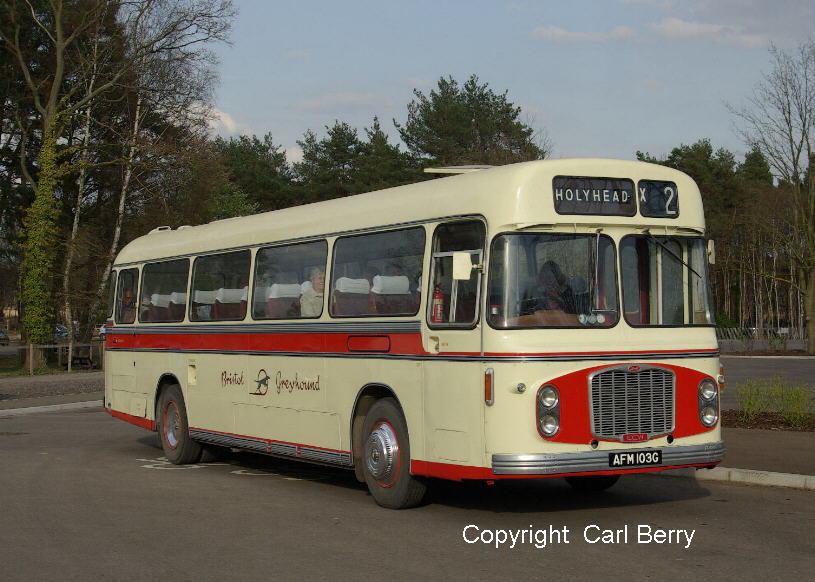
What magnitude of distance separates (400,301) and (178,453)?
6.16 m

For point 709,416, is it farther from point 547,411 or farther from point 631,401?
point 547,411

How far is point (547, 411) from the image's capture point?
10180 millimetres

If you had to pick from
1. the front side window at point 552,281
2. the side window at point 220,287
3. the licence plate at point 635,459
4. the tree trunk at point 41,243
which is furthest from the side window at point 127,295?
the tree trunk at point 41,243

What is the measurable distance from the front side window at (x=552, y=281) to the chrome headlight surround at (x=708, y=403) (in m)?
1.15

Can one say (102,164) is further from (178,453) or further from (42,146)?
(178,453)

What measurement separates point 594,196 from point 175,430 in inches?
321

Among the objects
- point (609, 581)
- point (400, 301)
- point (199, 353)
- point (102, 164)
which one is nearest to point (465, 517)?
point (400, 301)

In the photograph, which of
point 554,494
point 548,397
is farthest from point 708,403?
point 554,494

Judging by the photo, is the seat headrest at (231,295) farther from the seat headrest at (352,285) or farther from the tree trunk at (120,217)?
the tree trunk at (120,217)

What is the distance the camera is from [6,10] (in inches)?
1793

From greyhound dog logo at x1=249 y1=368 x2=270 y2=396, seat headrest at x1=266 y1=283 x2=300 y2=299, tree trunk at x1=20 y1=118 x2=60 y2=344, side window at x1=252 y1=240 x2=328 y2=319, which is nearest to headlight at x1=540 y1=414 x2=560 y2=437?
side window at x1=252 y1=240 x2=328 y2=319

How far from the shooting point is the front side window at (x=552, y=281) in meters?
10.3

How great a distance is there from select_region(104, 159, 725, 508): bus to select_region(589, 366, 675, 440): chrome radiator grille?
0.04ft

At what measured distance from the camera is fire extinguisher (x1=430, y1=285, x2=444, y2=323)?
10977 mm
